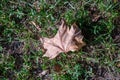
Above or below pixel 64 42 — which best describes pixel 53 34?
above

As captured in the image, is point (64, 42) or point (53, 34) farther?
point (53, 34)

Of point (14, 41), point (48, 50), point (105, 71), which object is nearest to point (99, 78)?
point (105, 71)

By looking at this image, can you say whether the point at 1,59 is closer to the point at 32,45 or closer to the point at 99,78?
the point at 32,45
